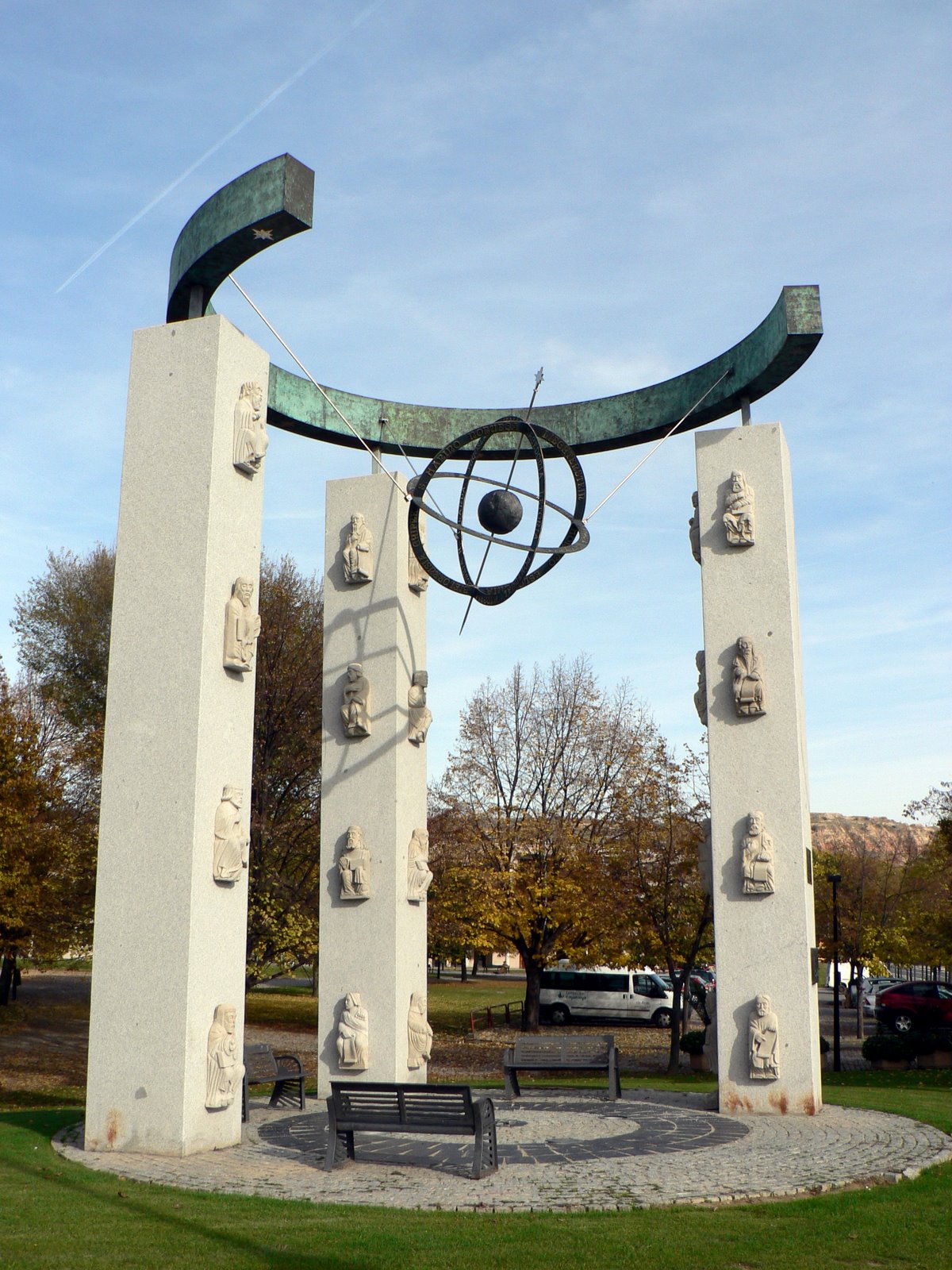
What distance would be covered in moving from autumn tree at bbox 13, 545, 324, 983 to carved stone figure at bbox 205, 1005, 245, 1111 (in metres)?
14.9

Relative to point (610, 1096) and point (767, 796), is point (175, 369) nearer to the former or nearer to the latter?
point (767, 796)

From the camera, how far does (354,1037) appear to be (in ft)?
47.9

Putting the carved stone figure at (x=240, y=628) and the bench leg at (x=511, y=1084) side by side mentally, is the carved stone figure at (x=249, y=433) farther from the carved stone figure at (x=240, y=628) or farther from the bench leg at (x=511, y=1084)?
the bench leg at (x=511, y=1084)

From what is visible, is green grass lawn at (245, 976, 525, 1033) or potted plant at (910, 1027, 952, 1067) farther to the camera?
green grass lawn at (245, 976, 525, 1033)

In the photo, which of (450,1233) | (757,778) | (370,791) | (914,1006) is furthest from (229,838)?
(914,1006)

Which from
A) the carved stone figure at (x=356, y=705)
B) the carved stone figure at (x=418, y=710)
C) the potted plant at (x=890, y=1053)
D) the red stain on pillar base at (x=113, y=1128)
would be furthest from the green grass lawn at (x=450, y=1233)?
the potted plant at (x=890, y=1053)

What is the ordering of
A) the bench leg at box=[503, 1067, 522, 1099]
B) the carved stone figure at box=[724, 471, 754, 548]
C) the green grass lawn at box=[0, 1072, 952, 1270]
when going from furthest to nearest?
1. the carved stone figure at box=[724, 471, 754, 548]
2. the bench leg at box=[503, 1067, 522, 1099]
3. the green grass lawn at box=[0, 1072, 952, 1270]

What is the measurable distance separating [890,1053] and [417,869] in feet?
45.8

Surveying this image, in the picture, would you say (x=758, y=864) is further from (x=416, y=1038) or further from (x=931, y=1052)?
(x=931, y=1052)

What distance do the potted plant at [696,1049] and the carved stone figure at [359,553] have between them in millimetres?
14179

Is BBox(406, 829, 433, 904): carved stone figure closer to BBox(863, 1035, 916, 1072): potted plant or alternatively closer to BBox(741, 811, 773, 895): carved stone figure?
→ BBox(741, 811, 773, 895): carved stone figure

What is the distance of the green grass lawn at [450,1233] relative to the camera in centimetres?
650

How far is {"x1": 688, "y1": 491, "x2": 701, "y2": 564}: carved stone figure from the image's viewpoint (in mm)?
15039

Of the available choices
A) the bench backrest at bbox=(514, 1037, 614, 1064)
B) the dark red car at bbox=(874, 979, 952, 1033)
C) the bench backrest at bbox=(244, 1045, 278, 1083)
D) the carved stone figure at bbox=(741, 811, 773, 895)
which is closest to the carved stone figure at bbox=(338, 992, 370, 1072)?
the bench backrest at bbox=(244, 1045, 278, 1083)
